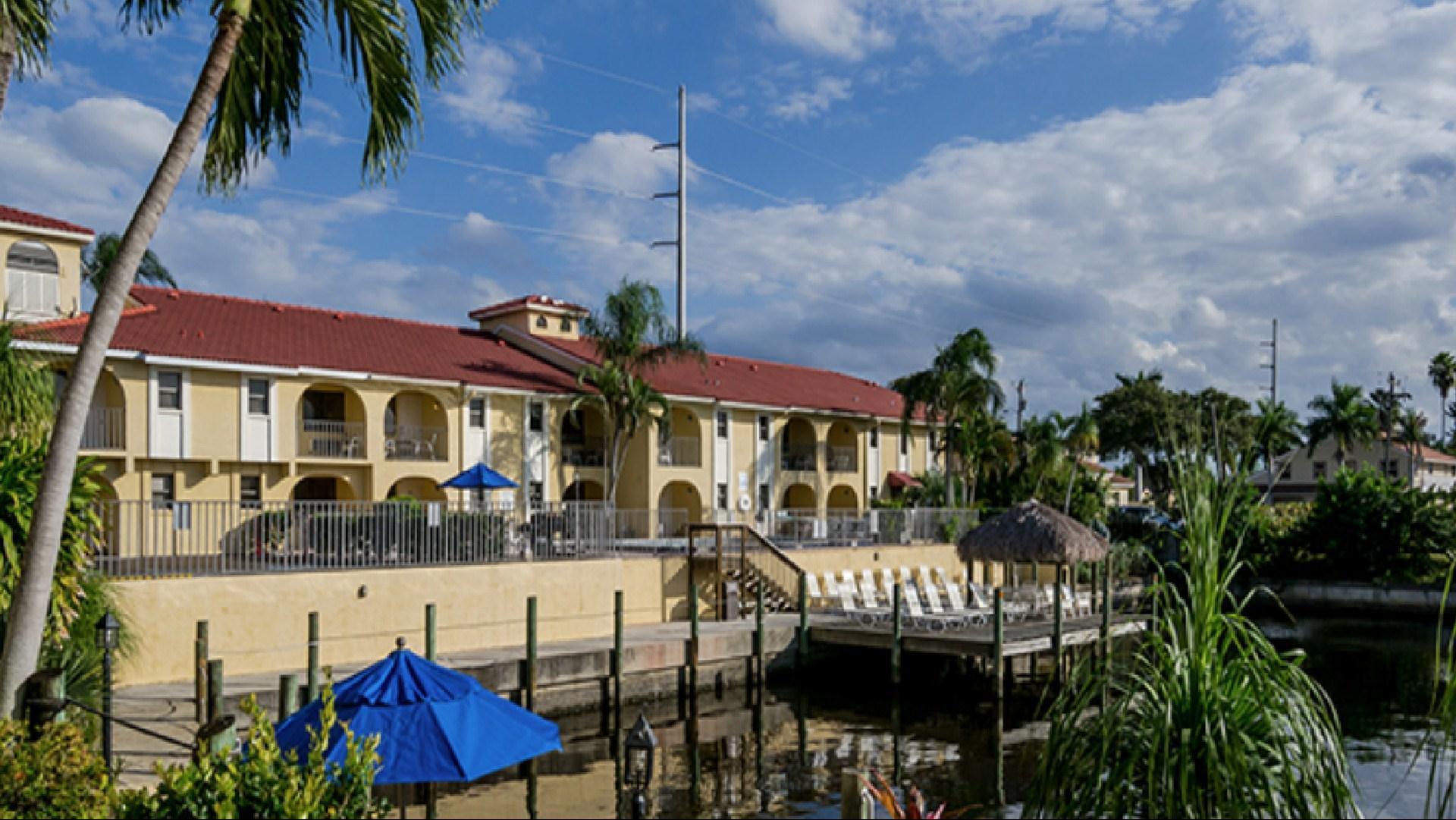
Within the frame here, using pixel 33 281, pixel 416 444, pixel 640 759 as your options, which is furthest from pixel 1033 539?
pixel 33 281

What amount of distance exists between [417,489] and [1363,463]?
7358 centimetres

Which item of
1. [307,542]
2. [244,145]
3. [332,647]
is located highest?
[244,145]

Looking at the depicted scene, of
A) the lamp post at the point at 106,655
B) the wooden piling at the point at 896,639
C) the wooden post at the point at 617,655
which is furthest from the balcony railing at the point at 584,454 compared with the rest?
the lamp post at the point at 106,655

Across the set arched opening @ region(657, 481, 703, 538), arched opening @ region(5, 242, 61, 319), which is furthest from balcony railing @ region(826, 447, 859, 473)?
arched opening @ region(5, 242, 61, 319)

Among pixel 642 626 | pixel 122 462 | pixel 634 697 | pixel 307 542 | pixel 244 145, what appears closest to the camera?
pixel 244 145

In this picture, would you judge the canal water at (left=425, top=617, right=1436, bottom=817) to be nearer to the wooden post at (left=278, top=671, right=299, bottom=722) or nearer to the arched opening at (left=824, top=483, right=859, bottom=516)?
the wooden post at (left=278, top=671, right=299, bottom=722)

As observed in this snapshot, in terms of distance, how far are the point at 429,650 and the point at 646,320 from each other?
18.8m

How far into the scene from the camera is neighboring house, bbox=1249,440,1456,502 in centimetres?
8575

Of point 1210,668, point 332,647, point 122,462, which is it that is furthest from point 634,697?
point 1210,668

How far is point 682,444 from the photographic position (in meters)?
42.0

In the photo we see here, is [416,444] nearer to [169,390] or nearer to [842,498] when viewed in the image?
[169,390]

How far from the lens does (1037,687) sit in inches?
1061

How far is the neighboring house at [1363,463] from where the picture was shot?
8575 cm

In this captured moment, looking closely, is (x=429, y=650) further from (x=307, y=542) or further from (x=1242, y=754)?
(x=1242, y=754)
